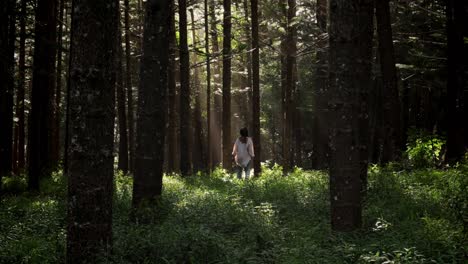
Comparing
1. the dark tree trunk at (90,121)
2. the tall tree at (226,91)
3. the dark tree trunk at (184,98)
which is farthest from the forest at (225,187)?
the tall tree at (226,91)

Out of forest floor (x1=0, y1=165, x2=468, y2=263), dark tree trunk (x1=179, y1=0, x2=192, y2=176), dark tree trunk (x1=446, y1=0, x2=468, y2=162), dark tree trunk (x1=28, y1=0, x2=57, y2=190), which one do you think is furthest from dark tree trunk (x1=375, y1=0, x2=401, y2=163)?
dark tree trunk (x1=28, y1=0, x2=57, y2=190)

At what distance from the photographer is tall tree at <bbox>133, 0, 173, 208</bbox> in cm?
1046

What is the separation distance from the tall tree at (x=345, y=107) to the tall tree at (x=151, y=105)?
408 centimetres

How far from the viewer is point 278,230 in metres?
8.56

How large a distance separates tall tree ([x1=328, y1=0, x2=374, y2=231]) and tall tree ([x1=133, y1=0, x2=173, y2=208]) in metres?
4.08

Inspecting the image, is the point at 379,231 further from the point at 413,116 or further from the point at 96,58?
the point at 413,116

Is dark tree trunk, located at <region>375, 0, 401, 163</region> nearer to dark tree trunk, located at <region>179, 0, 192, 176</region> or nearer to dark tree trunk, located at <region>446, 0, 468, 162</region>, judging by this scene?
dark tree trunk, located at <region>446, 0, 468, 162</region>

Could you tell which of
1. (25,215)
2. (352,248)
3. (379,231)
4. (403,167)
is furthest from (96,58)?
(403,167)

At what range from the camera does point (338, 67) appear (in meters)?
7.77

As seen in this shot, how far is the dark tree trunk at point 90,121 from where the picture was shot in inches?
247

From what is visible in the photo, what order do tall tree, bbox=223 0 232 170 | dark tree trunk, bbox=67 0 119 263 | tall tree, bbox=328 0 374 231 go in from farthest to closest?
1. tall tree, bbox=223 0 232 170
2. tall tree, bbox=328 0 374 231
3. dark tree trunk, bbox=67 0 119 263

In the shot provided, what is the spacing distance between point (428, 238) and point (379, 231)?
1.04 m

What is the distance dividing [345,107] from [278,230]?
2.40 metres

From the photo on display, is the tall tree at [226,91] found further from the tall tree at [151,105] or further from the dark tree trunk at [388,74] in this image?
the tall tree at [151,105]
